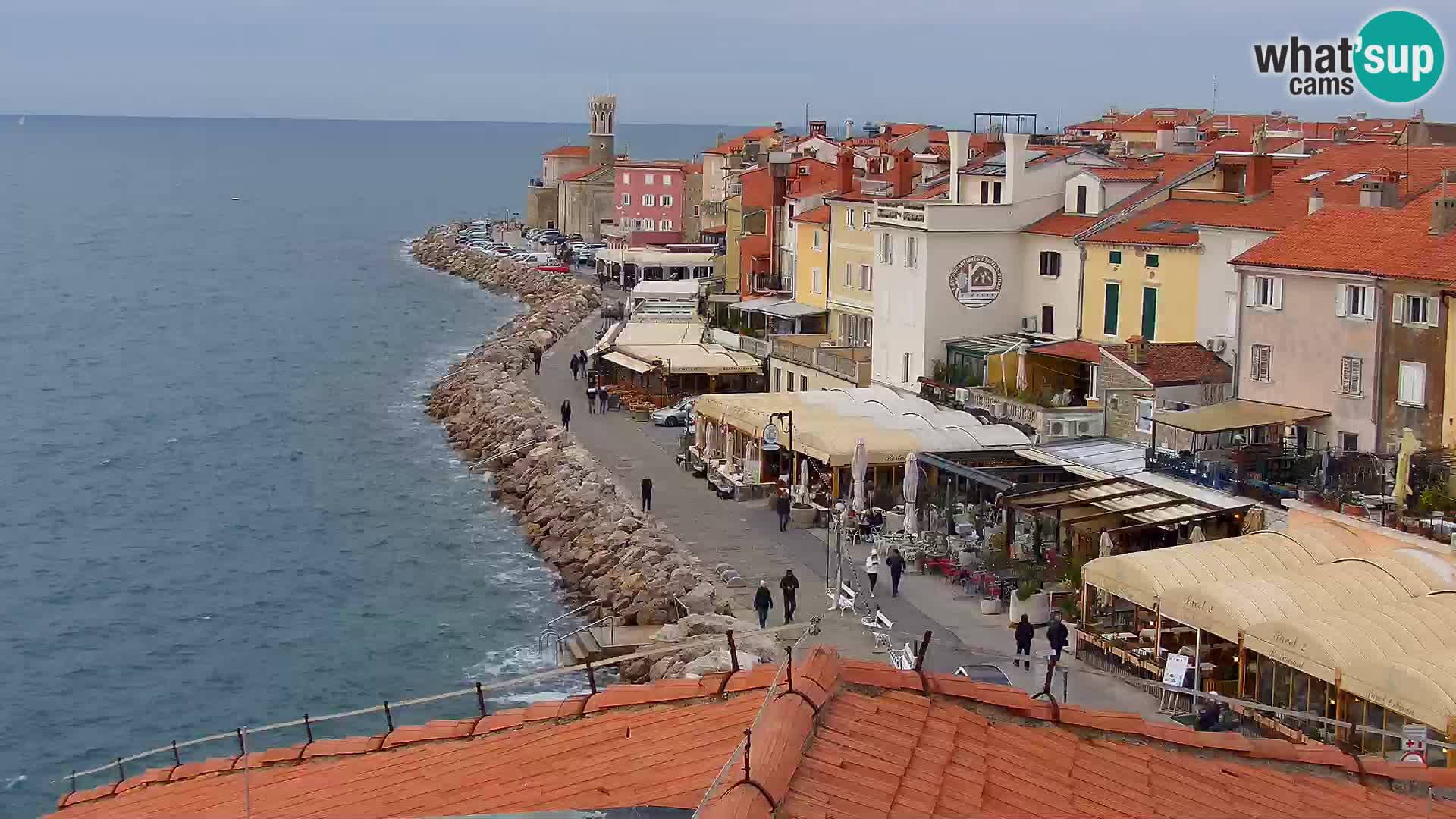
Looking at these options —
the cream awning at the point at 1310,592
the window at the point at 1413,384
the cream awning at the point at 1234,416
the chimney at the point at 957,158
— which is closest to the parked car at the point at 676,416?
the chimney at the point at 957,158

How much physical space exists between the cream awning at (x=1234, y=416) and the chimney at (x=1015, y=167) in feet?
35.6

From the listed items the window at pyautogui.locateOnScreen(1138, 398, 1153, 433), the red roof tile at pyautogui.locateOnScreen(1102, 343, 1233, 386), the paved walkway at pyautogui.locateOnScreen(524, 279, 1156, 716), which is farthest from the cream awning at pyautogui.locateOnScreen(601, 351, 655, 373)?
the window at pyautogui.locateOnScreen(1138, 398, 1153, 433)

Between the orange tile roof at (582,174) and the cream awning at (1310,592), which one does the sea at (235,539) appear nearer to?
the cream awning at (1310,592)

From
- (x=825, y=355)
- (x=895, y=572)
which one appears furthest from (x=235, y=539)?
(x=895, y=572)

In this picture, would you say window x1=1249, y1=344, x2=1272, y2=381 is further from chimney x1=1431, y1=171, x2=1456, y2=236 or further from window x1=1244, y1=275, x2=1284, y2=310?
chimney x1=1431, y1=171, x2=1456, y2=236

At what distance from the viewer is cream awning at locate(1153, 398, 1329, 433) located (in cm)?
2750

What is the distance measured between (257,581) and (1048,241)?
18862 mm

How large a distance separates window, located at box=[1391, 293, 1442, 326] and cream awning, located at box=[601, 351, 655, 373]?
24838mm

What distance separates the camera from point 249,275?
113750mm

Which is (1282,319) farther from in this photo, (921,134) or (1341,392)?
(921,134)

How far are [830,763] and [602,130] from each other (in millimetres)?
110843

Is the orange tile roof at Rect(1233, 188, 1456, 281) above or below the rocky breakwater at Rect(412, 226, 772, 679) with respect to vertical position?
above

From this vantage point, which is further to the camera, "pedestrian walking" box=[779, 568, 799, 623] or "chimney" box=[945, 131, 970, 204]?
"chimney" box=[945, 131, 970, 204]

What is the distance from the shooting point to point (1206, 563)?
70.7ft
